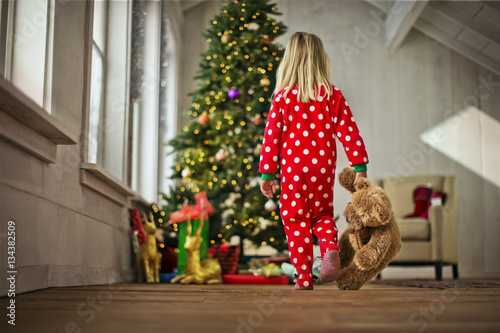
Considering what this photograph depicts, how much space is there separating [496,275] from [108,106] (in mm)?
4836

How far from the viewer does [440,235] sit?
437 centimetres

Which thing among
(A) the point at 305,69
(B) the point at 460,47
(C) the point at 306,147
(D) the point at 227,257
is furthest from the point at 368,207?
(B) the point at 460,47

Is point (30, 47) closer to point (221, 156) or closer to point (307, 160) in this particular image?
point (307, 160)

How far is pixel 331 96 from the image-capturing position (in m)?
2.41

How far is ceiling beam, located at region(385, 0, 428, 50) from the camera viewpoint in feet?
17.9

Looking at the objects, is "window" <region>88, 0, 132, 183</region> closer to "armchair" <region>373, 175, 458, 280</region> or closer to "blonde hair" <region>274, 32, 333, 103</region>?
"blonde hair" <region>274, 32, 333, 103</region>

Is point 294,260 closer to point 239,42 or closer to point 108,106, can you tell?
point 108,106

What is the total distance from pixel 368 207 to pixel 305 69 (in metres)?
0.71

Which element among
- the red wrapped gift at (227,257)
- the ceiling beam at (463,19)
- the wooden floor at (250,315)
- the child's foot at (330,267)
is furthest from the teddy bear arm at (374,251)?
the ceiling beam at (463,19)

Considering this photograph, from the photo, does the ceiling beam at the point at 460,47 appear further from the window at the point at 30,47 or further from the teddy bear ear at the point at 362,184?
the window at the point at 30,47

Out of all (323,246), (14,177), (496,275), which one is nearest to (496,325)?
(323,246)

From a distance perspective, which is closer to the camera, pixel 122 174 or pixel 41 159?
pixel 41 159

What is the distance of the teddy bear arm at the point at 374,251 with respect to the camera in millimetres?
2164

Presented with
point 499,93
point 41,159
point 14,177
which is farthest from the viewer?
point 499,93
